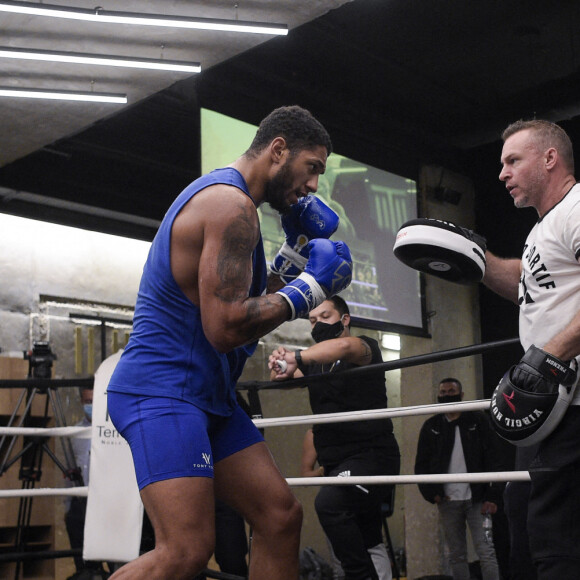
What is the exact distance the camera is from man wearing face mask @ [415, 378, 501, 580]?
18.9ft

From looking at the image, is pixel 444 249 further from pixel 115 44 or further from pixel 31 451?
pixel 115 44

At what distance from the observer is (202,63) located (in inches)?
207

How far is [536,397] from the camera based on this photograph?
1947 millimetres

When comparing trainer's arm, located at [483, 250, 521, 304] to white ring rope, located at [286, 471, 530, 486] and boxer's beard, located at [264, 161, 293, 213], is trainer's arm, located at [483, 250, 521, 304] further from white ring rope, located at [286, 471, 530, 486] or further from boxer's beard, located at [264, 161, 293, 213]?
boxer's beard, located at [264, 161, 293, 213]

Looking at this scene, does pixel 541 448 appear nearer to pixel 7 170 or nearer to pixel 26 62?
pixel 26 62

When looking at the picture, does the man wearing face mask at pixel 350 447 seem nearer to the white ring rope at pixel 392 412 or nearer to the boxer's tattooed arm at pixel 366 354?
the boxer's tattooed arm at pixel 366 354

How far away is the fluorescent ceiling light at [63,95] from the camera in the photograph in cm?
517

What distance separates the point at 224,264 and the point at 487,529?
460 cm

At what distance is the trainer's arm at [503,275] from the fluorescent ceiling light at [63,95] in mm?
3439

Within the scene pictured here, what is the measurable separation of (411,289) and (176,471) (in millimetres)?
6361

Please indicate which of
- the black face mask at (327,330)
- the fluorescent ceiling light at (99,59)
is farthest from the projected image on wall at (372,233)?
the black face mask at (327,330)

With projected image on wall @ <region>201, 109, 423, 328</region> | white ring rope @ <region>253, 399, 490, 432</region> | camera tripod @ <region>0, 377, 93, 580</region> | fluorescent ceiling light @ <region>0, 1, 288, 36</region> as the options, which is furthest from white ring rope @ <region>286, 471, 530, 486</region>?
projected image on wall @ <region>201, 109, 423, 328</region>

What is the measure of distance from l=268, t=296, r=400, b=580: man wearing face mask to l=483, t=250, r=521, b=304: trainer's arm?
0.75 meters

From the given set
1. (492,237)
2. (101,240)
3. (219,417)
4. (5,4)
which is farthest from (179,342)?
(492,237)
